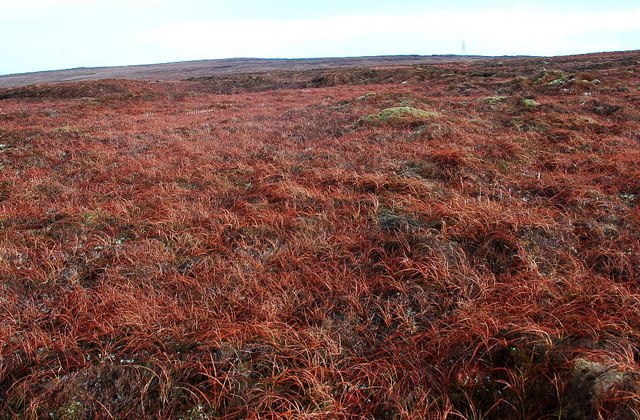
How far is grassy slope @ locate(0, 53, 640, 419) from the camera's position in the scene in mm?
2322

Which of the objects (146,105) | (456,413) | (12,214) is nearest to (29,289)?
(12,214)

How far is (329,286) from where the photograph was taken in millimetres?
3426

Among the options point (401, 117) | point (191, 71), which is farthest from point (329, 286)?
point (191, 71)

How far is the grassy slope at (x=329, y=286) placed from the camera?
2.32m

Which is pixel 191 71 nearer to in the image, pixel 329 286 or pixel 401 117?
pixel 401 117

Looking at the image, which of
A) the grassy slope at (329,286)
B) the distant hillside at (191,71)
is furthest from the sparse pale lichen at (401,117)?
the distant hillside at (191,71)

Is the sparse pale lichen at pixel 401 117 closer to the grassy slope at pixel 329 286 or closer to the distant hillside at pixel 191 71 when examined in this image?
the grassy slope at pixel 329 286

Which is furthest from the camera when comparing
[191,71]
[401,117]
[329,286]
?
[191,71]

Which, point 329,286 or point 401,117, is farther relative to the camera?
point 401,117

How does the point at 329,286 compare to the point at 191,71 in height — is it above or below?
below

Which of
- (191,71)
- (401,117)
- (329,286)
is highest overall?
(191,71)

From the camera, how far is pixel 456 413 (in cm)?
217

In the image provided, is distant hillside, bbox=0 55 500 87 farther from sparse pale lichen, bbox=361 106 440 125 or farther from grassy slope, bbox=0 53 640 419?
grassy slope, bbox=0 53 640 419

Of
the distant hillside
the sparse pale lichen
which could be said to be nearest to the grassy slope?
the sparse pale lichen
